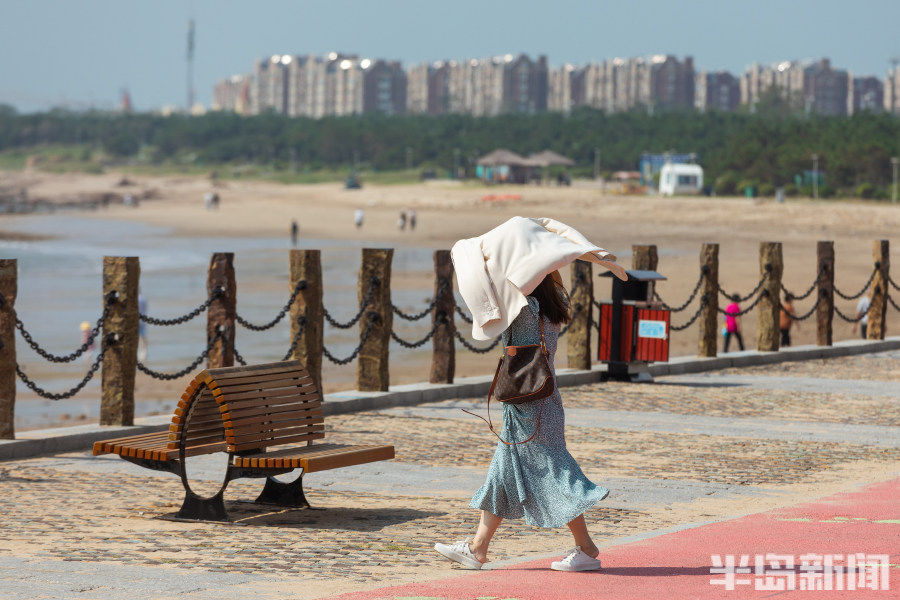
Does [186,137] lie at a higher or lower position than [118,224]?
higher

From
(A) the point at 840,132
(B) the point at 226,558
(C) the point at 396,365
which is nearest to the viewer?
(B) the point at 226,558

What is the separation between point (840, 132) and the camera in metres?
99.4

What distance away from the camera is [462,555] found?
6516mm

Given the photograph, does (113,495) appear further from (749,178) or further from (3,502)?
(749,178)

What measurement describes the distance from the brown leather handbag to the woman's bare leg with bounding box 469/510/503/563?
41 centimetres

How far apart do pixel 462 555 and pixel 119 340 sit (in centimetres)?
548

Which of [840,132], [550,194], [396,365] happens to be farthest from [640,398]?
[840,132]

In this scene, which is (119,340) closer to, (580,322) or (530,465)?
(530,465)

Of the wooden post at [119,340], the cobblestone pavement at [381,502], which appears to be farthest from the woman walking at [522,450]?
the wooden post at [119,340]

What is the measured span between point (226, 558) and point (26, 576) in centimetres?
100

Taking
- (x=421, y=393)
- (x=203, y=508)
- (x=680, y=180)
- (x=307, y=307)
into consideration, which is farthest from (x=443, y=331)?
(x=680, y=180)

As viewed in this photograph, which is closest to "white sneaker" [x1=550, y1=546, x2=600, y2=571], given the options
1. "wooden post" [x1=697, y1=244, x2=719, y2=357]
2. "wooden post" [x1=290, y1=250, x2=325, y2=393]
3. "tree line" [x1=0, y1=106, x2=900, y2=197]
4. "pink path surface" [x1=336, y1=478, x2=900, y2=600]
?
"pink path surface" [x1=336, y1=478, x2=900, y2=600]

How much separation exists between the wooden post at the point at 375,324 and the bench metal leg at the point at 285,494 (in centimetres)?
520

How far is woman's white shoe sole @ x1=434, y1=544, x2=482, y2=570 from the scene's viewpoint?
6.48 meters
